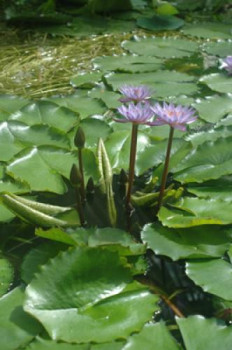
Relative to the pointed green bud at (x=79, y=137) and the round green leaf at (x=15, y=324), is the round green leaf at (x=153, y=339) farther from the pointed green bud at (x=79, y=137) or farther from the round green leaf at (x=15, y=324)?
the pointed green bud at (x=79, y=137)

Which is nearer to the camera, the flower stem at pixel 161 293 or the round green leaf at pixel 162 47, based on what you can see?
the flower stem at pixel 161 293

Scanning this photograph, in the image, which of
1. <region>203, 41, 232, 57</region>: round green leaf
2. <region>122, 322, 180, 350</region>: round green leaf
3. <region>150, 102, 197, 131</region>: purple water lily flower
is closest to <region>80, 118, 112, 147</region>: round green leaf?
<region>150, 102, 197, 131</region>: purple water lily flower

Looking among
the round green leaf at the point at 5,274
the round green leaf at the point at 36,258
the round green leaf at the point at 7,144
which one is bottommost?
the round green leaf at the point at 5,274

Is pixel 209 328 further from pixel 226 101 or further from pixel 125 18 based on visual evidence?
pixel 125 18

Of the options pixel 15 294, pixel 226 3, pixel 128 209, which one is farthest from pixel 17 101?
pixel 226 3

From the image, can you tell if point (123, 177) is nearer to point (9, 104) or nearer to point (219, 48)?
point (9, 104)

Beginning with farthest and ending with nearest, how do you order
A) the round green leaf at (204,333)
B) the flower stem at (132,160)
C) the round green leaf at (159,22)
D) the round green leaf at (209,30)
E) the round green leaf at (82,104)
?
the round green leaf at (159,22), the round green leaf at (209,30), the round green leaf at (82,104), the flower stem at (132,160), the round green leaf at (204,333)

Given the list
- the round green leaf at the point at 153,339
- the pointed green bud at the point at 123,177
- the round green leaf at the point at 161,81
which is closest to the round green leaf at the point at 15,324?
the round green leaf at the point at 153,339

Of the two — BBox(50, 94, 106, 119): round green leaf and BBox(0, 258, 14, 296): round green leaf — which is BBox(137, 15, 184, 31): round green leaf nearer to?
BBox(50, 94, 106, 119): round green leaf
